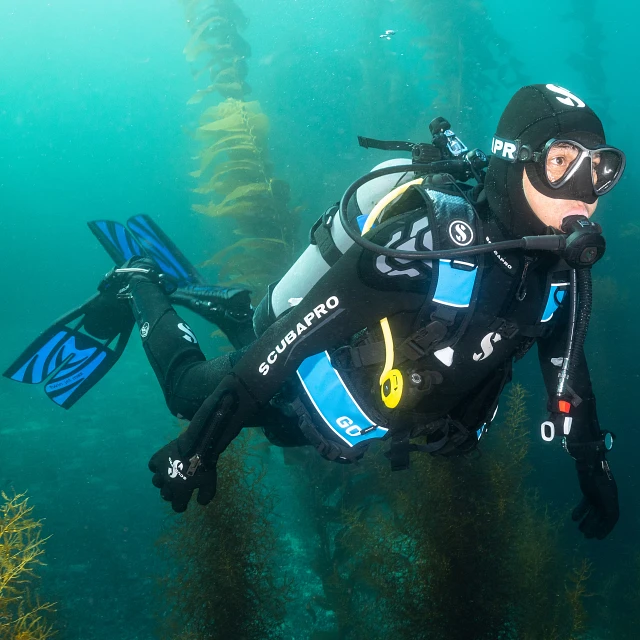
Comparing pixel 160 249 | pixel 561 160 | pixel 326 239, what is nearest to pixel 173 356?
pixel 326 239

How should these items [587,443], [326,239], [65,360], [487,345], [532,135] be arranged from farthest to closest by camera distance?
1. [65,360]
2. [587,443]
3. [326,239]
4. [487,345]
5. [532,135]

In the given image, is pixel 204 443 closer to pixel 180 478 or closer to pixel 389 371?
pixel 180 478

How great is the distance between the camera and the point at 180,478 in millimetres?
2289

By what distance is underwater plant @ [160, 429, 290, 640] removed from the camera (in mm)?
4652

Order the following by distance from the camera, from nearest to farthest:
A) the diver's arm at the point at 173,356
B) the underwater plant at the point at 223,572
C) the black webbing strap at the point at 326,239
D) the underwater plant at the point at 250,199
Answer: the black webbing strap at the point at 326,239 → the diver's arm at the point at 173,356 → the underwater plant at the point at 223,572 → the underwater plant at the point at 250,199

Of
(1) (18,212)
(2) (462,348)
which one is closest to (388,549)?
(2) (462,348)

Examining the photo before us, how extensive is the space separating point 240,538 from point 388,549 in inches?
65.5

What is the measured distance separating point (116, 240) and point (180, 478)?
11.1ft

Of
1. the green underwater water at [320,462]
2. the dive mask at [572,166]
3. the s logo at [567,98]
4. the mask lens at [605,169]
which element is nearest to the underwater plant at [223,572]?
the green underwater water at [320,462]

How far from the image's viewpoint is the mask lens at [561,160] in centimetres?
184

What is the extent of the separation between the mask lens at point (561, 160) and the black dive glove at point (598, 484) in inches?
69.6

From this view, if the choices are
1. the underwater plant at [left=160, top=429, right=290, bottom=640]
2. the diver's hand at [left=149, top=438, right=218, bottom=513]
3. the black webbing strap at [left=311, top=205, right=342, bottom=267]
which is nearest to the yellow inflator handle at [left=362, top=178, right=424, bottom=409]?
the black webbing strap at [left=311, top=205, right=342, bottom=267]

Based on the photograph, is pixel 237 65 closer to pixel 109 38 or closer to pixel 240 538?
pixel 240 538

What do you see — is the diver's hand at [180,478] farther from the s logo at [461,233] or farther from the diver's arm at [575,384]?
the diver's arm at [575,384]
